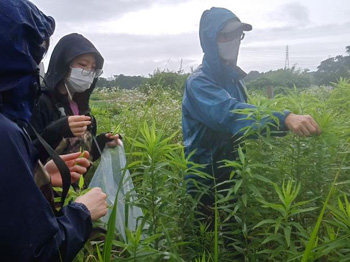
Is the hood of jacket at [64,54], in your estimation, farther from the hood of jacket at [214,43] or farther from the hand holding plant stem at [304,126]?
the hand holding plant stem at [304,126]

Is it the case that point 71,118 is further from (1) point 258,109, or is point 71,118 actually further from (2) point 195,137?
(1) point 258,109

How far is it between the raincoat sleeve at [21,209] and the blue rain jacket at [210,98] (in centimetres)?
137

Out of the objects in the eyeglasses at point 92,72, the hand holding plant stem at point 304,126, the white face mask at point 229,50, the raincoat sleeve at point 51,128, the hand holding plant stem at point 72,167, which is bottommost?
the hand holding plant stem at point 72,167

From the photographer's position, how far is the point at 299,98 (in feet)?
7.04

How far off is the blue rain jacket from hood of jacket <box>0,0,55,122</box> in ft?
4.19

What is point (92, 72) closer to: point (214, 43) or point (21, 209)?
point (214, 43)

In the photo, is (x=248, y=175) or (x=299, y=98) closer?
(x=248, y=175)

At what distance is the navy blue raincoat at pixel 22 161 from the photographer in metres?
1.18

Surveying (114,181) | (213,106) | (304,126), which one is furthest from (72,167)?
(304,126)

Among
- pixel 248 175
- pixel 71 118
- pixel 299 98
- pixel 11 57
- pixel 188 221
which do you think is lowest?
pixel 188 221

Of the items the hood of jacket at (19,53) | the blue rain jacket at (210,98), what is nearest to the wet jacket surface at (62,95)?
the blue rain jacket at (210,98)

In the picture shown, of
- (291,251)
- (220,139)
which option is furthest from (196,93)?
(291,251)

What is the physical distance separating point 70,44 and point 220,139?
4.48ft

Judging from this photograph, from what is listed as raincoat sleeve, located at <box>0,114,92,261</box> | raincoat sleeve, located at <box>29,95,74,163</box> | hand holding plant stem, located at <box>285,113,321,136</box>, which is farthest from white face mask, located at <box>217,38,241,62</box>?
raincoat sleeve, located at <box>0,114,92,261</box>
